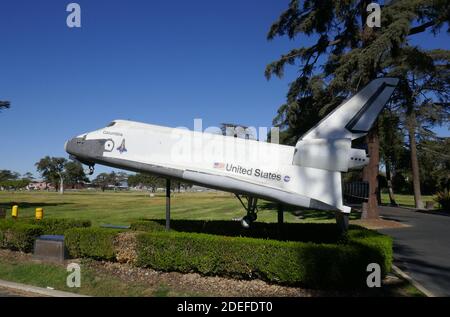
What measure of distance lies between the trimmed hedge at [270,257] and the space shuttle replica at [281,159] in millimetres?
1419

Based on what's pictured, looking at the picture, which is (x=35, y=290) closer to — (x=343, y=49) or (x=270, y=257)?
(x=270, y=257)

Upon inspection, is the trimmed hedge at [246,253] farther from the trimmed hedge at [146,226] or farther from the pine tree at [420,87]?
the pine tree at [420,87]

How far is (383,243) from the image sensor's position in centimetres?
988

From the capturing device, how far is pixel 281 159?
1066 cm

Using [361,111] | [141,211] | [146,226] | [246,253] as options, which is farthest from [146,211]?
[361,111]

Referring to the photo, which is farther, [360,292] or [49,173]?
[49,173]

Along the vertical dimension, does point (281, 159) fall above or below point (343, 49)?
below

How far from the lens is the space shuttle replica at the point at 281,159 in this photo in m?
10.4

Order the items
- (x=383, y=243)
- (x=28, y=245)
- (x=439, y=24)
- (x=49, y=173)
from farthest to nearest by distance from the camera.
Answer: (x=49, y=173), (x=439, y=24), (x=28, y=245), (x=383, y=243)

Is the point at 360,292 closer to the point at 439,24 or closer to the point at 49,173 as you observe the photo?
the point at 439,24

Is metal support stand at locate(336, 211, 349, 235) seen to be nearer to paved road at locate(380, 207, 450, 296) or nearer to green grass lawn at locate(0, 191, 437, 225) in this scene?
green grass lawn at locate(0, 191, 437, 225)

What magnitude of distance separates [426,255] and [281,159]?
23.2ft

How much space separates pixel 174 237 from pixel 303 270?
137 inches
